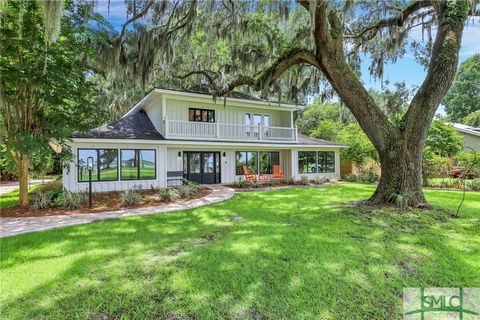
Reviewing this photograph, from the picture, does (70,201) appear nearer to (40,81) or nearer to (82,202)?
(82,202)

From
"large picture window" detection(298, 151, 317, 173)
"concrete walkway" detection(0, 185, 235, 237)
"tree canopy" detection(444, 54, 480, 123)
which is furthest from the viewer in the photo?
"tree canopy" detection(444, 54, 480, 123)

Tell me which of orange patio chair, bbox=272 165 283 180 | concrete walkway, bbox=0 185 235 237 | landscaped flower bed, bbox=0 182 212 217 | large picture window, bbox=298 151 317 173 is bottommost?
concrete walkway, bbox=0 185 235 237

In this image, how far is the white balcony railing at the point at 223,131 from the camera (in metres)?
14.1

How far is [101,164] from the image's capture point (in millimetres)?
12289

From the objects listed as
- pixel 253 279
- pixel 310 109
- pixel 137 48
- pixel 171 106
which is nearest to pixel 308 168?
pixel 171 106

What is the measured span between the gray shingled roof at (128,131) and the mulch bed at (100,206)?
2.58 metres

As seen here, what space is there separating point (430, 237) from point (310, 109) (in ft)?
111

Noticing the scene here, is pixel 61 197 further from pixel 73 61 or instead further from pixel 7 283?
pixel 7 283

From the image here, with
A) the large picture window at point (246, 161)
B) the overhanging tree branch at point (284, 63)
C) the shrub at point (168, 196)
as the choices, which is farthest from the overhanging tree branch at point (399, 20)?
the large picture window at point (246, 161)

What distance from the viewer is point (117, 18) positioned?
386 inches

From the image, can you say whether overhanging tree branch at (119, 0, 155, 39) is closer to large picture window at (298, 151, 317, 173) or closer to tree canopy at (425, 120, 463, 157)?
large picture window at (298, 151, 317, 173)

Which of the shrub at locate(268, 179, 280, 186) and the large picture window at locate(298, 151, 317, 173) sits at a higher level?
the large picture window at locate(298, 151, 317, 173)

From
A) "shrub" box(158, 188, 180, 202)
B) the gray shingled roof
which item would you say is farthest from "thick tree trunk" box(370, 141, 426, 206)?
the gray shingled roof

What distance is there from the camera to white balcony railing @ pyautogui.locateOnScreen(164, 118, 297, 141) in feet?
46.4
